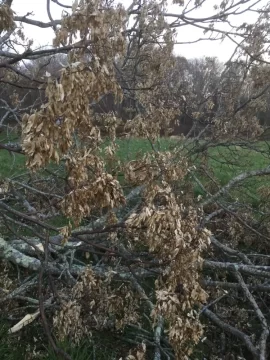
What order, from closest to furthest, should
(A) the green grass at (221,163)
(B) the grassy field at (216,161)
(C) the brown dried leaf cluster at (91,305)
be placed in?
1. (C) the brown dried leaf cluster at (91,305)
2. (A) the green grass at (221,163)
3. (B) the grassy field at (216,161)

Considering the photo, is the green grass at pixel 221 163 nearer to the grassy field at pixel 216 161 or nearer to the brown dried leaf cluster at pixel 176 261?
the grassy field at pixel 216 161

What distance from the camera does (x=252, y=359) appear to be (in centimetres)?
442

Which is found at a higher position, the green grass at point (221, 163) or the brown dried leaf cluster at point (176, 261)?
the brown dried leaf cluster at point (176, 261)

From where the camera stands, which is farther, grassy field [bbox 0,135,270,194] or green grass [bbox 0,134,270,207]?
grassy field [bbox 0,135,270,194]

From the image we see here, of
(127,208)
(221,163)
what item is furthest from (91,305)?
(221,163)

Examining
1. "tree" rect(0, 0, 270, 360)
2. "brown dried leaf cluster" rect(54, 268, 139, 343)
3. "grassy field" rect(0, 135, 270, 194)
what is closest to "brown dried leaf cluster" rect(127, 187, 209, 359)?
"tree" rect(0, 0, 270, 360)

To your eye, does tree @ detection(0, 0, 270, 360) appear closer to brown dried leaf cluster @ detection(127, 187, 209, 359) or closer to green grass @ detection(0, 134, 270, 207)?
brown dried leaf cluster @ detection(127, 187, 209, 359)

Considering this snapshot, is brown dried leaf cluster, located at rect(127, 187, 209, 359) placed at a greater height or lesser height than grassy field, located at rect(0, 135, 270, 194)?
greater

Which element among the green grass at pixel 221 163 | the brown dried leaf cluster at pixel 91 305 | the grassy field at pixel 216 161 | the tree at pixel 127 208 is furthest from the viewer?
the grassy field at pixel 216 161

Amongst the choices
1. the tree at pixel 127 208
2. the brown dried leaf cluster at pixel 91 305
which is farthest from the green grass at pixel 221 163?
the brown dried leaf cluster at pixel 91 305

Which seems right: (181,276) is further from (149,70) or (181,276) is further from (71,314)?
(149,70)

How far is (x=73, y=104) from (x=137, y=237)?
129cm

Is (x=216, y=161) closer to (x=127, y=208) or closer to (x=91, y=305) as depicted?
(x=127, y=208)

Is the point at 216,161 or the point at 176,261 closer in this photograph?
the point at 176,261
